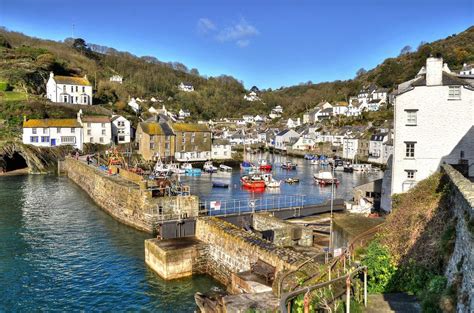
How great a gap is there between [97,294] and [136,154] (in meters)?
56.9

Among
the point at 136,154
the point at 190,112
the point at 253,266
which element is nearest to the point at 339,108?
the point at 190,112

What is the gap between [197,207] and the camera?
29688 millimetres

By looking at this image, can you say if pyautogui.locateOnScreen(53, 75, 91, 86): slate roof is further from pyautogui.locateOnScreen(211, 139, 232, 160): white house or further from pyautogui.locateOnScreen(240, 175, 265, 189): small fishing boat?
pyautogui.locateOnScreen(240, 175, 265, 189): small fishing boat

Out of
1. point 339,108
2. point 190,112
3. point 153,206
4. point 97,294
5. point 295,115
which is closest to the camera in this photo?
point 97,294

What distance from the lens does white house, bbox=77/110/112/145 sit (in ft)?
235

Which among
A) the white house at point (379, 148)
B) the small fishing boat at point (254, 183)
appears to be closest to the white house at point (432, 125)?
the small fishing boat at point (254, 183)

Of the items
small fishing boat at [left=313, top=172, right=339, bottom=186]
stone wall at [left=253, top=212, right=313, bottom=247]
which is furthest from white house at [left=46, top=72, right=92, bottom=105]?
stone wall at [left=253, top=212, right=313, bottom=247]

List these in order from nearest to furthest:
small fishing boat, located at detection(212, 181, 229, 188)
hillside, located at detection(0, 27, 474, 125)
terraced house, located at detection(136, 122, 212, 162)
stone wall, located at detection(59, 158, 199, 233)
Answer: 1. stone wall, located at detection(59, 158, 199, 233)
2. small fishing boat, located at detection(212, 181, 229, 188)
3. terraced house, located at detection(136, 122, 212, 162)
4. hillside, located at detection(0, 27, 474, 125)

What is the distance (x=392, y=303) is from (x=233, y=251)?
9561mm

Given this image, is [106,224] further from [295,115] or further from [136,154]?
[295,115]

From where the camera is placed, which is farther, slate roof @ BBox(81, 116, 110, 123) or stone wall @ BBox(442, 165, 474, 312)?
slate roof @ BBox(81, 116, 110, 123)

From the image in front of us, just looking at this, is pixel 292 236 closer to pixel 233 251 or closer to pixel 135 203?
pixel 233 251

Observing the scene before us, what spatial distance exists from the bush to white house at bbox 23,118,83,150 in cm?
6468

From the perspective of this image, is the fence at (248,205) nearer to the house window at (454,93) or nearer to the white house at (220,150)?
the house window at (454,93)
